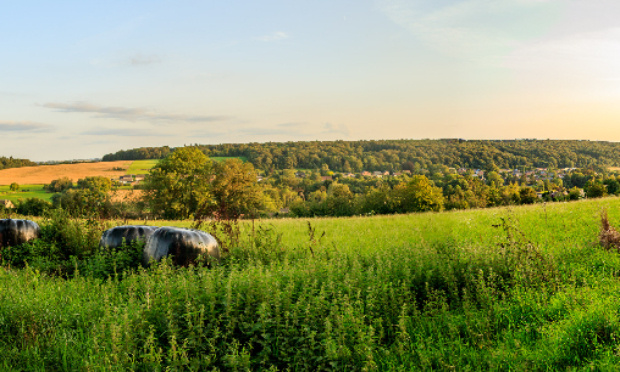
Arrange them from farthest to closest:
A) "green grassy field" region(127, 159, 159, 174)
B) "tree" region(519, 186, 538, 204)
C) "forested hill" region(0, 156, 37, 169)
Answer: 1. "forested hill" region(0, 156, 37, 169)
2. "green grassy field" region(127, 159, 159, 174)
3. "tree" region(519, 186, 538, 204)

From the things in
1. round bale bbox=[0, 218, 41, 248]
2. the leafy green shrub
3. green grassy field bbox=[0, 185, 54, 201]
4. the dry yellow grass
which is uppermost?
the dry yellow grass

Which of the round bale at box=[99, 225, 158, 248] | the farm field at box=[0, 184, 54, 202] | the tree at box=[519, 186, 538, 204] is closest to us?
the round bale at box=[99, 225, 158, 248]

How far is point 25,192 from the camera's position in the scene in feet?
184

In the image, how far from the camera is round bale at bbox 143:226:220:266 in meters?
9.49

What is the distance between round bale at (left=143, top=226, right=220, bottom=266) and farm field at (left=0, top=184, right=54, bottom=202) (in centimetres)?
4998

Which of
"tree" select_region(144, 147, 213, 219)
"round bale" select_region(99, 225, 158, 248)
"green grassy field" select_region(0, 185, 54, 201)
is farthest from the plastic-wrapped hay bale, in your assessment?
"green grassy field" select_region(0, 185, 54, 201)

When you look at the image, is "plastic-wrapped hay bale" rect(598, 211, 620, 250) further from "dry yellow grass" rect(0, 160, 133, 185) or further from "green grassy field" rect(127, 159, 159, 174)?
"dry yellow grass" rect(0, 160, 133, 185)

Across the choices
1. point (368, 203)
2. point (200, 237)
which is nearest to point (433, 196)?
point (368, 203)

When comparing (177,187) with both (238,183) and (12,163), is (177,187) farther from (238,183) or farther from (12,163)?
(12,163)

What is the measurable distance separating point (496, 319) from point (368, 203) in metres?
41.8

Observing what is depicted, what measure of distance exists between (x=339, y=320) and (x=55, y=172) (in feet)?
242

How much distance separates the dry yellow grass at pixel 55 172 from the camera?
60625 mm

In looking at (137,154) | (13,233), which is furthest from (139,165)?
(13,233)

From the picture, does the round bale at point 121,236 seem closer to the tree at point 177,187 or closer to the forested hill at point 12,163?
the tree at point 177,187
